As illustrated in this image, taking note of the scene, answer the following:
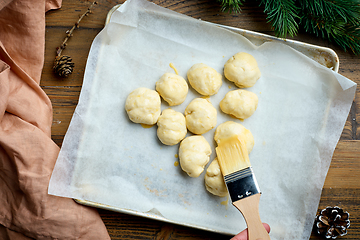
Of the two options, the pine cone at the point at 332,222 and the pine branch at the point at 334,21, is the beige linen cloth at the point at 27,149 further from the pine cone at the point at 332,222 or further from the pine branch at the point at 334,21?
the pine branch at the point at 334,21

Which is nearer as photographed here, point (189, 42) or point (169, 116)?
point (169, 116)

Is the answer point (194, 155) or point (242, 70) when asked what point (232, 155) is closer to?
point (194, 155)

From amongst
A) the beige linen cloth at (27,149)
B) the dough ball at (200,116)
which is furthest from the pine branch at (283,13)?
the beige linen cloth at (27,149)

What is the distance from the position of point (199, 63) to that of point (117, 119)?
547 mm

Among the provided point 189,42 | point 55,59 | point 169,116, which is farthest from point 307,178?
point 55,59

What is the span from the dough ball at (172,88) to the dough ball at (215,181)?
395mm

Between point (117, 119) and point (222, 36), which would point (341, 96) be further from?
point (117, 119)

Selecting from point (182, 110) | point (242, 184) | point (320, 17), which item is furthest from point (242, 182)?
point (320, 17)

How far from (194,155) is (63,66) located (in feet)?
2.76

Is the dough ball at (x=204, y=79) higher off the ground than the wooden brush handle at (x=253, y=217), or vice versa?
the dough ball at (x=204, y=79)

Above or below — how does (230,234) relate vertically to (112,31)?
below

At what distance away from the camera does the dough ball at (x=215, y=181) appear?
127 cm

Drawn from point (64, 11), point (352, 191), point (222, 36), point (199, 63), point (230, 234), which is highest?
point (64, 11)

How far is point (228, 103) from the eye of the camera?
1.32 m
